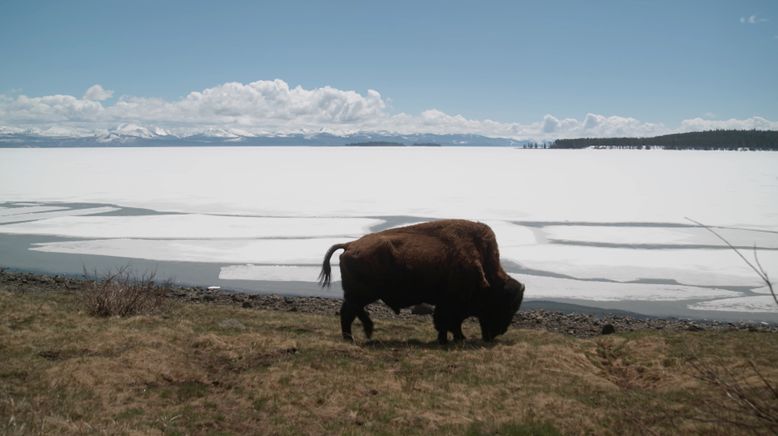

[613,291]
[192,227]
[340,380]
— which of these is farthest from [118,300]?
[192,227]

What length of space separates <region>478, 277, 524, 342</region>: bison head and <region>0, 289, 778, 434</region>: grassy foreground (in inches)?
17.6

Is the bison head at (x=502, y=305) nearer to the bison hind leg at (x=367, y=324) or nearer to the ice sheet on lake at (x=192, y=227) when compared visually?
the bison hind leg at (x=367, y=324)

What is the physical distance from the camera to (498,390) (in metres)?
8.54

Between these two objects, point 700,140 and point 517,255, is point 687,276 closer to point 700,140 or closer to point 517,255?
point 517,255

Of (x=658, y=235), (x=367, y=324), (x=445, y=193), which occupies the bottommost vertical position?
(x=658, y=235)

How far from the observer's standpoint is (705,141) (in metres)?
164

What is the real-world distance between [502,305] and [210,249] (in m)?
18.2

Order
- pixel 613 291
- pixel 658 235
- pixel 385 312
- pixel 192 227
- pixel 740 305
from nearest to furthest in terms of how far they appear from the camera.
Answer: pixel 385 312
pixel 740 305
pixel 613 291
pixel 658 235
pixel 192 227

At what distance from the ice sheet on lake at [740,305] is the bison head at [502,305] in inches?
342

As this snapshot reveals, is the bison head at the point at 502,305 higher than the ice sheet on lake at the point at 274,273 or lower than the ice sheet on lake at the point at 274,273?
higher

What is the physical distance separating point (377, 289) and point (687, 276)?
15.3 m

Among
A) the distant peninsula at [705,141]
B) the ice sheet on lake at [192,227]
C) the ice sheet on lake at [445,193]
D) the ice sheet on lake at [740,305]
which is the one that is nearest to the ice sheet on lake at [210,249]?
the ice sheet on lake at [192,227]

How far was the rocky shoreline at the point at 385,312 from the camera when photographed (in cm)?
1508

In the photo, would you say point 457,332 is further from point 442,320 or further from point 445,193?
point 445,193
